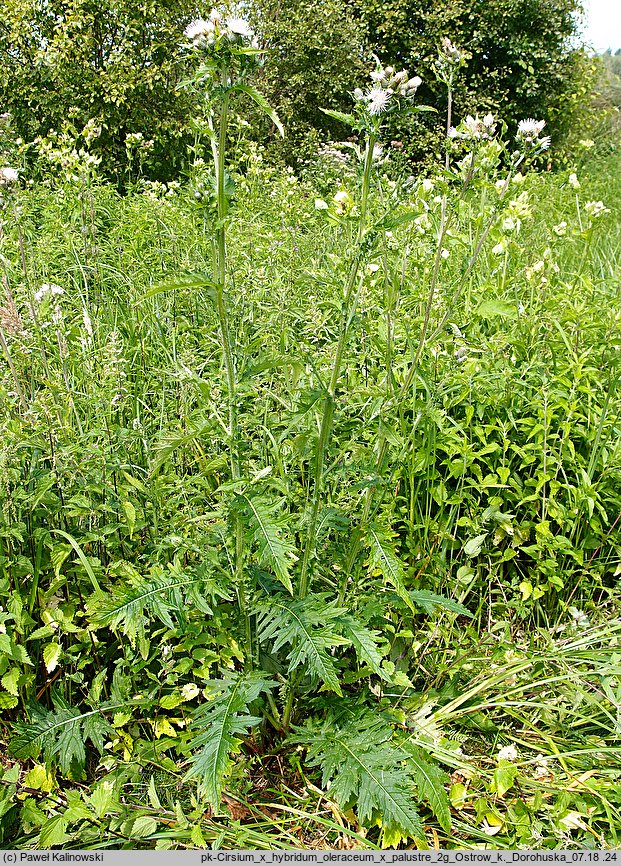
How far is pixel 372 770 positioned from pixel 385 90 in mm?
1693

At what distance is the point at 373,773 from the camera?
166 cm

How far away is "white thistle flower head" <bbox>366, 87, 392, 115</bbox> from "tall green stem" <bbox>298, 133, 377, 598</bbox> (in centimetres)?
7

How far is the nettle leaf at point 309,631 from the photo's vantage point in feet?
5.17

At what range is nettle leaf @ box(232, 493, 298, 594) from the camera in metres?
1.52

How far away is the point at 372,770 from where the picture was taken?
1.67 meters

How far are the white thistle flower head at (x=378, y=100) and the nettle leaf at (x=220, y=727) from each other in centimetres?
147

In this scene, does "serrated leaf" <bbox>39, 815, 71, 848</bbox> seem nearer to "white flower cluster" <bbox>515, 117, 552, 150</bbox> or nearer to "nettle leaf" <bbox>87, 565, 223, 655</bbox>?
"nettle leaf" <bbox>87, 565, 223, 655</bbox>

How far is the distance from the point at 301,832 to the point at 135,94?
27.1ft

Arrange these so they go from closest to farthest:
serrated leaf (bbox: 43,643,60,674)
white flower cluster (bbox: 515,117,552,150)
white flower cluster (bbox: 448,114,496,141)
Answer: serrated leaf (bbox: 43,643,60,674), white flower cluster (bbox: 448,114,496,141), white flower cluster (bbox: 515,117,552,150)

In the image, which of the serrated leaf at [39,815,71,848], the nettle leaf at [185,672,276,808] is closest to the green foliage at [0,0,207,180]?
the nettle leaf at [185,672,276,808]

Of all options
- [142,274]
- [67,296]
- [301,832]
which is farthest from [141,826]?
[142,274]

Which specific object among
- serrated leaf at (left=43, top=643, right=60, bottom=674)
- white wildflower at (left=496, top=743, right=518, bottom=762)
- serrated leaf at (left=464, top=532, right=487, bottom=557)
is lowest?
white wildflower at (left=496, top=743, right=518, bottom=762)

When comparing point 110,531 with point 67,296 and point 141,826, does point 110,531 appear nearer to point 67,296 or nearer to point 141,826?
point 141,826

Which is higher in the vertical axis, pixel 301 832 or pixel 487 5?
pixel 487 5
